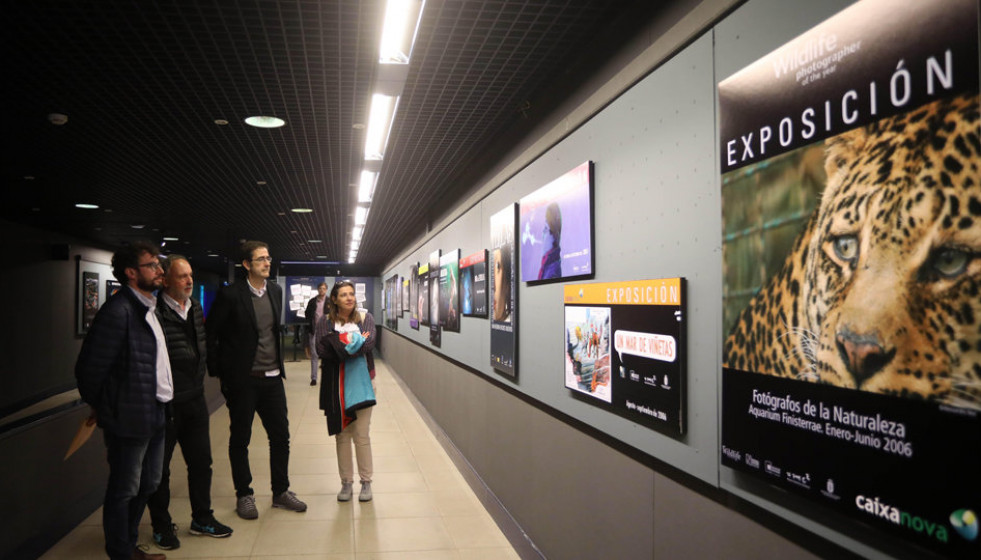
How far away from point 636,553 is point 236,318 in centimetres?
278

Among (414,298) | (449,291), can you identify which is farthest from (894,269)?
(414,298)

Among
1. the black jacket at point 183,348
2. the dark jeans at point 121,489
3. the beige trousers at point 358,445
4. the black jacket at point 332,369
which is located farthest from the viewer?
the beige trousers at point 358,445

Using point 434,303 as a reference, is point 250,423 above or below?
below

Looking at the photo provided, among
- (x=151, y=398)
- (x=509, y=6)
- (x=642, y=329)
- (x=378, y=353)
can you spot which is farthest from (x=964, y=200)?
(x=378, y=353)

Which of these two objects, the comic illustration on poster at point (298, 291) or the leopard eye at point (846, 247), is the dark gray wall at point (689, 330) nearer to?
the leopard eye at point (846, 247)

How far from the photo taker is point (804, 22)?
1.40 metres

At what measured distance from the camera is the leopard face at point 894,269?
1.01 meters

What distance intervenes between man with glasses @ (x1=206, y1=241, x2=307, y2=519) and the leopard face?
3.25 meters

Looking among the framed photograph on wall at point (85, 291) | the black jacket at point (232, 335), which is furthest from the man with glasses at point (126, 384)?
the framed photograph on wall at point (85, 291)

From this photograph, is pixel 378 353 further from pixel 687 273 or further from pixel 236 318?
pixel 687 273

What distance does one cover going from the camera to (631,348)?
2.24 metres

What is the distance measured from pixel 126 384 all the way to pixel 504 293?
7.20ft

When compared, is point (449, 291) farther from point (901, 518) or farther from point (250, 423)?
point (901, 518)

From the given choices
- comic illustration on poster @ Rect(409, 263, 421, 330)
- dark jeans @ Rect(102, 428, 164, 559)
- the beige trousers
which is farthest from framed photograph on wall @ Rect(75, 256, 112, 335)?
dark jeans @ Rect(102, 428, 164, 559)
